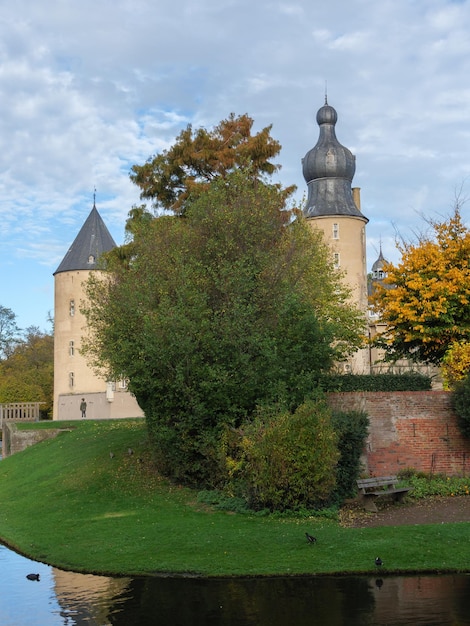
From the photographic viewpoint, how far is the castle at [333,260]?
1800 inches

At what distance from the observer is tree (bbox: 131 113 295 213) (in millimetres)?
29828

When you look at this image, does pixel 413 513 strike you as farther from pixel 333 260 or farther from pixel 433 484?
pixel 333 260

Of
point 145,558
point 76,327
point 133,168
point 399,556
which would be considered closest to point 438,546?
point 399,556

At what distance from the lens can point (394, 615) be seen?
9.98m

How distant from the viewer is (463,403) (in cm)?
1889

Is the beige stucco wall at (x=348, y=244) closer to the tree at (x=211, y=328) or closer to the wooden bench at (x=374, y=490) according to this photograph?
the tree at (x=211, y=328)

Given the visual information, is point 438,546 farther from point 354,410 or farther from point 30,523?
point 30,523

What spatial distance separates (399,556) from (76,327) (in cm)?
4494

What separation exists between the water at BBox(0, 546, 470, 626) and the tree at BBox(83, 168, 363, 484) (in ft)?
20.6

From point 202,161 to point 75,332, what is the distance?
28.2m

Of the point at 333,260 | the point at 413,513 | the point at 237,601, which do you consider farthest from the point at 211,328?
the point at 333,260

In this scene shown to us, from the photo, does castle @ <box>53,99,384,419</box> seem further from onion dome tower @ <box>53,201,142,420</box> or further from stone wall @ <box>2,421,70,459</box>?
stone wall @ <box>2,421,70,459</box>

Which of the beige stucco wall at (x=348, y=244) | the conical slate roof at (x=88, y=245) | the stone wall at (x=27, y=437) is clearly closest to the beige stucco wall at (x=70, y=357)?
the conical slate roof at (x=88, y=245)

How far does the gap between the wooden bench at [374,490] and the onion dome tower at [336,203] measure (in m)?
27.8
